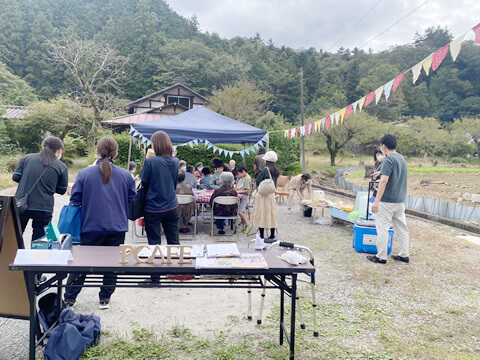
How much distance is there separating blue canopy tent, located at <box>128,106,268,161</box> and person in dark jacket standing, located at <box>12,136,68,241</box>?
343 cm

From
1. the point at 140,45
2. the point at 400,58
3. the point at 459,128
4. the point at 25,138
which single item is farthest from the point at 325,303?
the point at 400,58

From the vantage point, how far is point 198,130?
6707 millimetres

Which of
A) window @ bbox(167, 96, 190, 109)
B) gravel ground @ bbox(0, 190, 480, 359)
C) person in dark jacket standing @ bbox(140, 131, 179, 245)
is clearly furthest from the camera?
window @ bbox(167, 96, 190, 109)

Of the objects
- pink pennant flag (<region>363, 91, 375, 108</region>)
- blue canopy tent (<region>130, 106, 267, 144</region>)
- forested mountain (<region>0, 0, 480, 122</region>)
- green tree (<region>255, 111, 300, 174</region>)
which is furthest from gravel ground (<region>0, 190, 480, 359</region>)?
forested mountain (<region>0, 0, 480, 122</region>)

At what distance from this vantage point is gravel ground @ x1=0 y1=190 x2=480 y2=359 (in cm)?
246

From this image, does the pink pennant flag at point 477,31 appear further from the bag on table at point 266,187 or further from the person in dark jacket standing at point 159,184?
the person in dark jacket standing at point 159,184

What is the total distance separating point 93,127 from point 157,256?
60.2 feet

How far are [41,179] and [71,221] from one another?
83 centimetres

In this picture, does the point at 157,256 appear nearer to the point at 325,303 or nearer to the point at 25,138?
the point at 325,303

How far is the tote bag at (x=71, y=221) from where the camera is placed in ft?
8.44

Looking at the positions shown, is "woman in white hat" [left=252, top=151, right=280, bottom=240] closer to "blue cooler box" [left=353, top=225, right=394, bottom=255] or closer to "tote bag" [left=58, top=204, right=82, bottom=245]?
"blue cooler box" [left=353, top=225, right=394, bottom=255]

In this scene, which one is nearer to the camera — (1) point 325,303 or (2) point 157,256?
(2) point 157,256

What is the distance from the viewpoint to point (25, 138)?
19.2m

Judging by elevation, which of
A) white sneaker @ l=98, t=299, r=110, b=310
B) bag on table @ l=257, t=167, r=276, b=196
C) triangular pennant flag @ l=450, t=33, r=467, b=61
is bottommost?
white sneaker @ l=98, t=299, r=110, b=310
